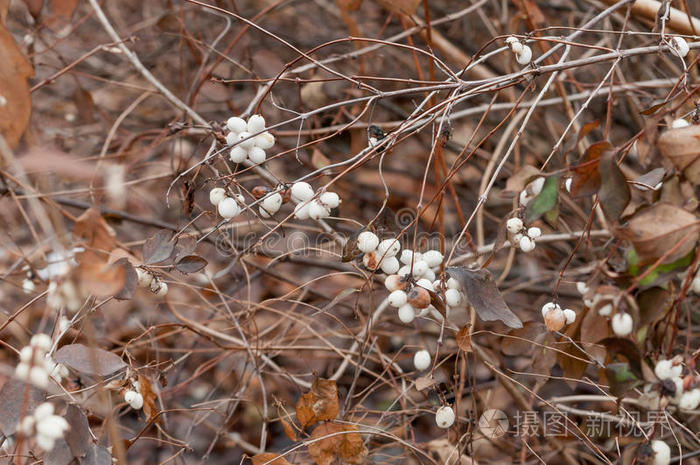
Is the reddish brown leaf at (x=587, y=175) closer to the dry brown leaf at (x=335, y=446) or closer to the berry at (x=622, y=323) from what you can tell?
the berry at (x=622, y=323)

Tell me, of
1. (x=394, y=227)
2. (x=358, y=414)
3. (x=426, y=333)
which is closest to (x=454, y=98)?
(x=394, y=227)

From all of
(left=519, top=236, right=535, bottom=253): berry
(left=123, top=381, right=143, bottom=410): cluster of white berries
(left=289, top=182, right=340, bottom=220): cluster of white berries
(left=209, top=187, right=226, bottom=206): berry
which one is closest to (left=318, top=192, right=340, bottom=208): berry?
(left=289, top=182, right=340, bottom=220): cluster of white berries

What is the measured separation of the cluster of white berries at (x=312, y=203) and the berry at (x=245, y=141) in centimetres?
7

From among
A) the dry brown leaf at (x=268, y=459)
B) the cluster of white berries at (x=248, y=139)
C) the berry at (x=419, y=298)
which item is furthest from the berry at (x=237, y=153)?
the dry brown leaf at (x=268, y=459)

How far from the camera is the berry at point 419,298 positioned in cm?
68

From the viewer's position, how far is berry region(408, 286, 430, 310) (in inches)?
26.6

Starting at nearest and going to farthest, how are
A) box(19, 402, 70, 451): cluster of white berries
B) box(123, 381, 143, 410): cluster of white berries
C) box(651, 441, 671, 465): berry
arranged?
box(19, 402, 70, 451): cluster of white berries
box(651, 441, 671, 465): berry
box(123, 381, 143, 410): cluster of white berries

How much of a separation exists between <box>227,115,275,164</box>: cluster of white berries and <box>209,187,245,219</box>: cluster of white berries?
4 centimetres

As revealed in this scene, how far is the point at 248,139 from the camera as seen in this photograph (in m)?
0.72

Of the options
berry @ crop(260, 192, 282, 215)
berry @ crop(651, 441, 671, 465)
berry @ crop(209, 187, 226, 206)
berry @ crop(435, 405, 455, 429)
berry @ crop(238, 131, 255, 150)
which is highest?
berry @ crop(238, 131, 255, 150)

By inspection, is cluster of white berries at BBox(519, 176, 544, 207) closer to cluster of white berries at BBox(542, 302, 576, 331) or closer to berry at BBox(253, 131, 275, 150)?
cluster of white berries at BBox(542, 302, 576, 331)

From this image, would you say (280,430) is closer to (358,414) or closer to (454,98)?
(358,414)

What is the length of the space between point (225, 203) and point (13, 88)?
267 millimetres

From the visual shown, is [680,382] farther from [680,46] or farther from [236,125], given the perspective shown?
[236,125]
